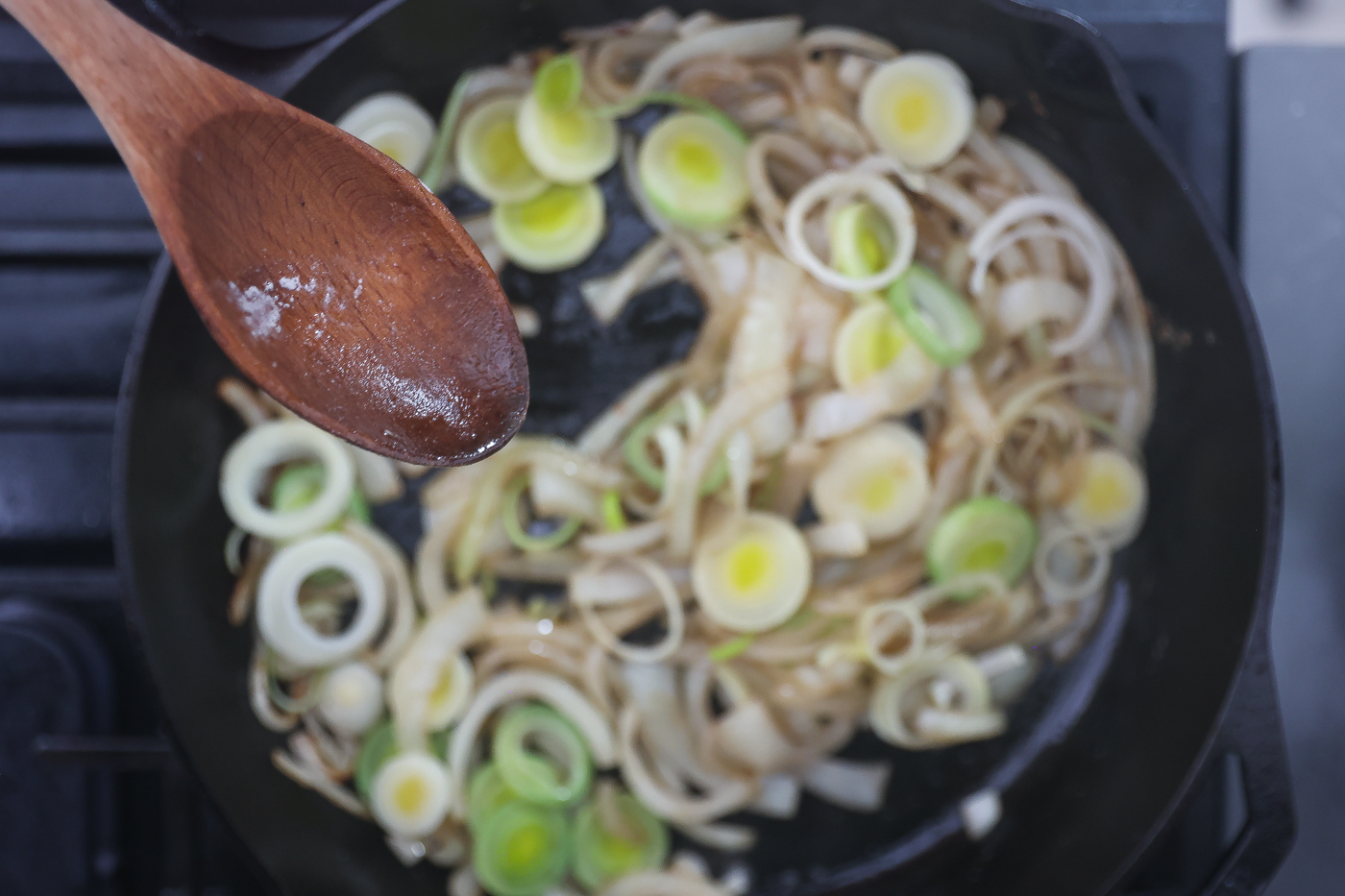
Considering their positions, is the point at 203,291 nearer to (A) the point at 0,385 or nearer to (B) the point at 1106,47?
(A) the point at 0,385

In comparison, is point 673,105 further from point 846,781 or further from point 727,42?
point 846,781


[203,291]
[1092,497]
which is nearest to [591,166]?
[203,291]

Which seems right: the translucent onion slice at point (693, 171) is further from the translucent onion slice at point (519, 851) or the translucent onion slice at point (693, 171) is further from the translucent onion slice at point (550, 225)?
the translucent onion slice at point (519, 851)

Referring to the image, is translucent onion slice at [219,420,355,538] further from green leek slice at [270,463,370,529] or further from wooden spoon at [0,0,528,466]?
wooden spoon at [0,0,528,466]

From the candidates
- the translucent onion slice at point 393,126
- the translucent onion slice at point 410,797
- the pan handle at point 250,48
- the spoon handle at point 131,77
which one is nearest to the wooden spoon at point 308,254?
the spoon handle at point 131,77

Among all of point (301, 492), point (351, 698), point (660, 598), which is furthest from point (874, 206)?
point (351, 698)

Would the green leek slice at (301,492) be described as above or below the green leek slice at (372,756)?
above
